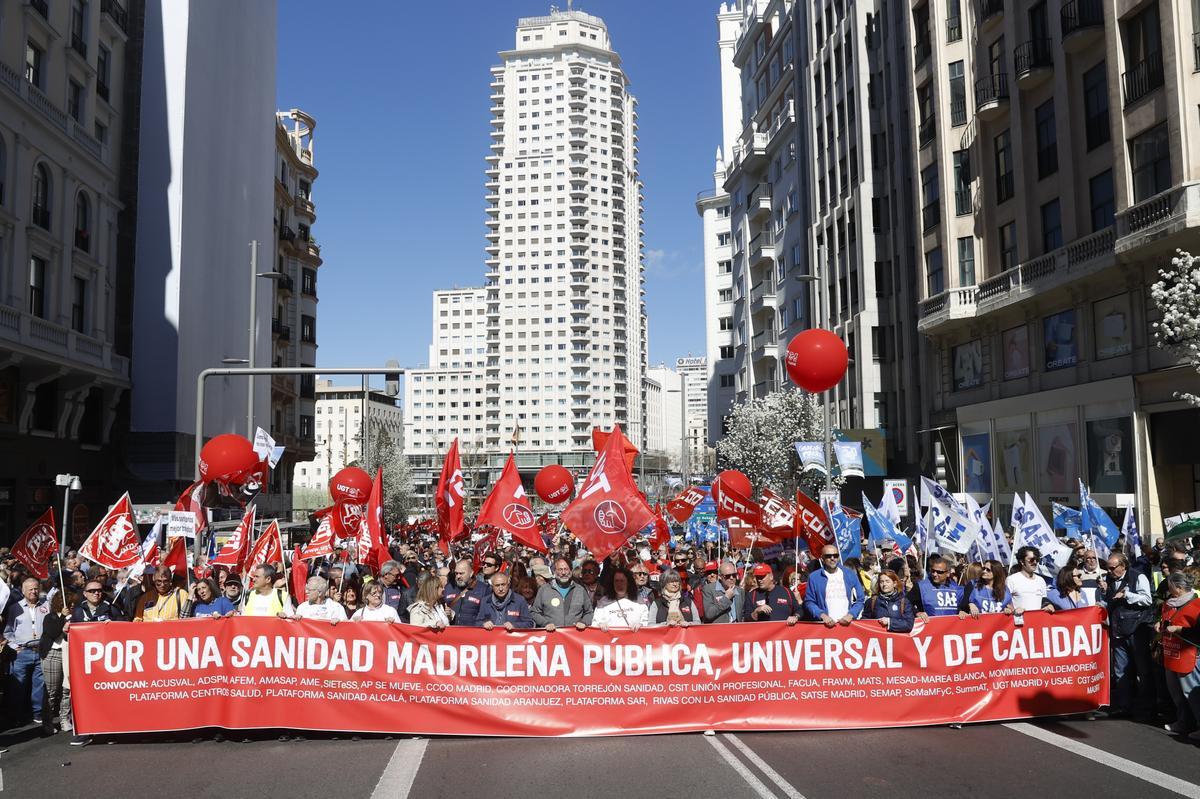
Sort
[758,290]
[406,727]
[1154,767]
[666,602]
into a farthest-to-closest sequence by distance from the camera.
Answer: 1. [758,290]
2. [666,602]
3. [406,727]
4. [1154,767]

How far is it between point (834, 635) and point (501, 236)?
464 feet

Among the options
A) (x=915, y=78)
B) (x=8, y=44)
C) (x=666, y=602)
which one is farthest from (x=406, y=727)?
(x=915, y=78)

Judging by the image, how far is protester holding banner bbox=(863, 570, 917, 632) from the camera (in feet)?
31.9

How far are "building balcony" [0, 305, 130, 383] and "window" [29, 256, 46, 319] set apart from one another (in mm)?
740

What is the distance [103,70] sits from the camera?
34.4 meters

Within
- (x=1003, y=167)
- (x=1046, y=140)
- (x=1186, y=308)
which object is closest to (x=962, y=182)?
(x=1003, y=167)

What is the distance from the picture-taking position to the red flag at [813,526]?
49.0 feet

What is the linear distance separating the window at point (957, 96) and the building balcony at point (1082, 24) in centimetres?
618

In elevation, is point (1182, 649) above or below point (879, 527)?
below

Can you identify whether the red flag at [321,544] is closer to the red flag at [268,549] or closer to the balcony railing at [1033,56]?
the red flag at [268,549]

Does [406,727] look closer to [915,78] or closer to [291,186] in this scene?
[915,78]

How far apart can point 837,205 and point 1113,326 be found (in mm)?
21802

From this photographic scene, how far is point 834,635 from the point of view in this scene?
9648 mm

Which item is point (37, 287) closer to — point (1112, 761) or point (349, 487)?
point (349, 487)
